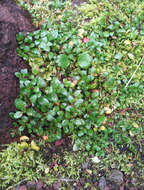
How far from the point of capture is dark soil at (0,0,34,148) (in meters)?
2.34

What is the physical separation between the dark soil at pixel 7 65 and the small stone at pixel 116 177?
4.79ft

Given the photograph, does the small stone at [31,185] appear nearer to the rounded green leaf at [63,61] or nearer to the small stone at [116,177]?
the small stone at [116,177]

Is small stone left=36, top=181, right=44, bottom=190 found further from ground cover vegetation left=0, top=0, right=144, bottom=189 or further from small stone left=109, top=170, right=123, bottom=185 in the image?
small stone left=109, top=170, right=123, bottom=185

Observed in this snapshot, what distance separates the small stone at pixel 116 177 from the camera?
242cm

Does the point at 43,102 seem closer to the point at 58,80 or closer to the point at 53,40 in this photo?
the point at 58,80

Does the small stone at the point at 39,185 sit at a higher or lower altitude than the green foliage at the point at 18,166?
lower

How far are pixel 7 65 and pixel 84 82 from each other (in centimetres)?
110

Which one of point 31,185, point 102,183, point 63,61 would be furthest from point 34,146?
point 63,61

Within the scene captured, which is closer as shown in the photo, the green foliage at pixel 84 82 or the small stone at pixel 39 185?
the small stone at pixel 39 185

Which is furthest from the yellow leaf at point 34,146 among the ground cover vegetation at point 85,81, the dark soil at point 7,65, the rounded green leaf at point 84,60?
the rounded green leaf at point 84,60

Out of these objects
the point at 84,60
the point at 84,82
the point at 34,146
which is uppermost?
the point at 84,60

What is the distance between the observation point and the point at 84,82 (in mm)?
2641

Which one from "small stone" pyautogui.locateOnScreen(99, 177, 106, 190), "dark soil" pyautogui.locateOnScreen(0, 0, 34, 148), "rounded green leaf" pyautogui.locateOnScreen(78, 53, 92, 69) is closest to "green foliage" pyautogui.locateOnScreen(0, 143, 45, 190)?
"dark soil" pyautogui.locateOnScreen(0, 0, 34, 148)

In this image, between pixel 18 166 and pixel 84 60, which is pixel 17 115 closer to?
pixel 18 166
